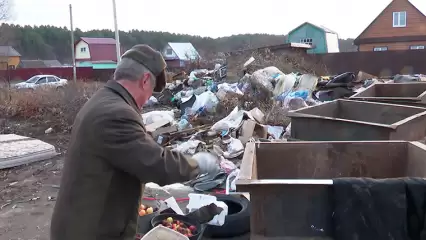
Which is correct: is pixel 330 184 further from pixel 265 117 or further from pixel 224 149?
pixel 265 117

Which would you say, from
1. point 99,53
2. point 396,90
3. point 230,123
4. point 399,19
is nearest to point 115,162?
point 230,123

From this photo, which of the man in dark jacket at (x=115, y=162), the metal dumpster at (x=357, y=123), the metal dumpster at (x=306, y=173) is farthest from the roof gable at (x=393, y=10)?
the man in dark jacket at (x=115, y=162)

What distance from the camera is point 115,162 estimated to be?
6.15 ft

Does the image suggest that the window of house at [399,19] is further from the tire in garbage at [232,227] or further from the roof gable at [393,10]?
the tire in garbage at [232,227]

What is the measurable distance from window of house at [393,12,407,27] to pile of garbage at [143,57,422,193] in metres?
18.4

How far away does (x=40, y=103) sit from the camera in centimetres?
1239

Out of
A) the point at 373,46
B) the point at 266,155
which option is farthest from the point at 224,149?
the point at 373,46

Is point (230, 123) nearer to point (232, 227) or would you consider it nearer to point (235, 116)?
point (235, 116)

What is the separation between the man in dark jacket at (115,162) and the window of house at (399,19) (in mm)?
31776

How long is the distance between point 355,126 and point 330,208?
2.20 metres

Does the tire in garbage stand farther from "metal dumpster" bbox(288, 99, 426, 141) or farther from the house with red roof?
the house with red roof

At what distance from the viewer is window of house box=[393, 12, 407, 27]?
29436 millimetres

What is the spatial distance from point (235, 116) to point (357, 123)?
4.68 meters

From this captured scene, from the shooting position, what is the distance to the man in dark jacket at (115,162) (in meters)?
1.85
